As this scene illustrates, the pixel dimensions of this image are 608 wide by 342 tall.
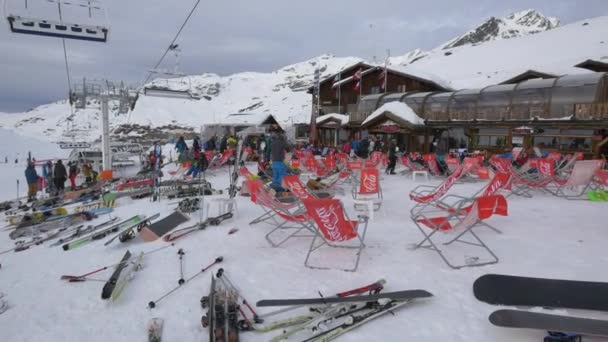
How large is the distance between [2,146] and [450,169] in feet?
122

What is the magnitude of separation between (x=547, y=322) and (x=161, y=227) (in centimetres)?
489

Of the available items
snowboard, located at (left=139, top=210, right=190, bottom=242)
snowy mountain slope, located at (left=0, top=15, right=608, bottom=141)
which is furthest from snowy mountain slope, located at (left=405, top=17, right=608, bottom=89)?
snowboard, located at (left=139, top=210, right=190, bottom=242)

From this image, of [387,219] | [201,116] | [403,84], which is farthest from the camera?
[201,116]

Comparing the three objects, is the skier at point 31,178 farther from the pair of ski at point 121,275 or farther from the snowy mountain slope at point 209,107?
the snowy mountain slope at point 209,107

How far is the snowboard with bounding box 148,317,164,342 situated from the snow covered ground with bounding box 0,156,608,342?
0.06 metres

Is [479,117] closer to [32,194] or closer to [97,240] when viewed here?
[97,240]

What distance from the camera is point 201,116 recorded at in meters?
90.8

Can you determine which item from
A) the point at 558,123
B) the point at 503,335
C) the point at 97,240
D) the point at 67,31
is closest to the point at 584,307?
the point at 503,335

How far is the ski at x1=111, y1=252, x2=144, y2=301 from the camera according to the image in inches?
132

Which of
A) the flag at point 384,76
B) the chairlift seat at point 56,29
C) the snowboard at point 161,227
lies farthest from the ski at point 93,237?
the flag at point 384,76

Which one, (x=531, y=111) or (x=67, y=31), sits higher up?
(x=67, y=31)

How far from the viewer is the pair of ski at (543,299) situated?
7.70 feet

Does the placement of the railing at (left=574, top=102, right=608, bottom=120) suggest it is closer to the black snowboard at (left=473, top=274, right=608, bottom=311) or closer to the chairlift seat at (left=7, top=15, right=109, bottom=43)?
the black snowboard at (left=473, top=274, right=608, bottom=311)

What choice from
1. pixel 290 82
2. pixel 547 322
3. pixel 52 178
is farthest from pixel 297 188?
pixel 290 82
